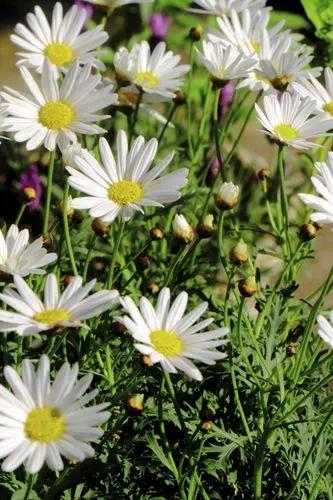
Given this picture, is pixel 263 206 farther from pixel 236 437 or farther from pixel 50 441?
pixel 50 441

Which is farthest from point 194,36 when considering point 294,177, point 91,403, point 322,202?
point 294,177

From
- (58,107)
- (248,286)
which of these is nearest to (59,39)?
(58,107)

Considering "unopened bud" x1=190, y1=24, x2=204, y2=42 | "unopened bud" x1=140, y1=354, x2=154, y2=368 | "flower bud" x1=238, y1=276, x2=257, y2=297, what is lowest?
"unopened bud" x1=140, y1=354, x2=154, y2=368

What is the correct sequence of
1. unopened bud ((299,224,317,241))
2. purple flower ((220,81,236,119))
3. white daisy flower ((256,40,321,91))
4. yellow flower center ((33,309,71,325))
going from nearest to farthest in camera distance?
yellow flower center ((33,309,71,325))
unopened bud ((299,224,317,241))
white daisy flower ((256,40,321,91))
purple flower ((220,81,236,119))

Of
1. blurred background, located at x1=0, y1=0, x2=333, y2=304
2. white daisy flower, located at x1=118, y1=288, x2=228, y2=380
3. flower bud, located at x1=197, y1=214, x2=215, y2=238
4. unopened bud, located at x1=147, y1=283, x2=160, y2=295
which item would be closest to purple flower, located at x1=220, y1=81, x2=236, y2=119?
blurred background, located at x1=0, y1=0, x2=333, y2=304

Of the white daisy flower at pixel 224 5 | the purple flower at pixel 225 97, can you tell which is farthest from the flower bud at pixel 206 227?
the purple flower at pixel 225 97

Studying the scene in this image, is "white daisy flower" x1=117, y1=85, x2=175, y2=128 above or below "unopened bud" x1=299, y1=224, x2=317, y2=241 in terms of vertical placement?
above

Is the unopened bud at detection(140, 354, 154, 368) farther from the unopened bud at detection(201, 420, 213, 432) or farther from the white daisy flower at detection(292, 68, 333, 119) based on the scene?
the white daisy flower at detection(292, 68, 333, 119)
